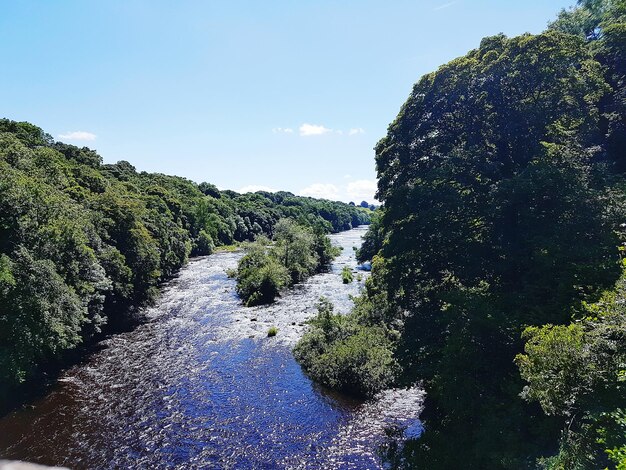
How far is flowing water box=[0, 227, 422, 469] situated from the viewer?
63.8 ft

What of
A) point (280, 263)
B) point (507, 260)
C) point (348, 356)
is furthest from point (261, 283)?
point (507, 260)

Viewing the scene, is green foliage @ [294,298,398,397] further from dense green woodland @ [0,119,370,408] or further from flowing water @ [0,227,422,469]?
dense green woodland @ [0,119,370,408]

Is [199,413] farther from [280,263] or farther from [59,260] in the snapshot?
[280,263]

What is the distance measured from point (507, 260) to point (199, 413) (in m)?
19.9

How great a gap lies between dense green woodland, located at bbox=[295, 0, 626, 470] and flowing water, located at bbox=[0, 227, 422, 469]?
304 centimetres

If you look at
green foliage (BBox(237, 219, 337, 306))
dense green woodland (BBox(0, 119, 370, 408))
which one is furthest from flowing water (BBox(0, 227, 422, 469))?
green foliage (BBox(237, 219, 337, 306))

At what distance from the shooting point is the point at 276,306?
1901 inches

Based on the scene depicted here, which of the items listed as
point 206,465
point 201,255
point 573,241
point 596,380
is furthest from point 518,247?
point 201,255

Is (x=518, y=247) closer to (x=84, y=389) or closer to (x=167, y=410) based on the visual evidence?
(x=167, y=410)

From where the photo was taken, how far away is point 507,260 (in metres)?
18.1

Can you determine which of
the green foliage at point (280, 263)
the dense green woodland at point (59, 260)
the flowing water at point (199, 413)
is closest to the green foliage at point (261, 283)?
the green foliage at point (280, 263)

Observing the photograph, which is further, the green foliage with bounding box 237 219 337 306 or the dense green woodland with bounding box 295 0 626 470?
the green foliage with bounding box 237 219 337 306

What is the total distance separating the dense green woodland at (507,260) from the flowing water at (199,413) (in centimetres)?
304

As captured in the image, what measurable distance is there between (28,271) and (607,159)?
3785 centimetres
